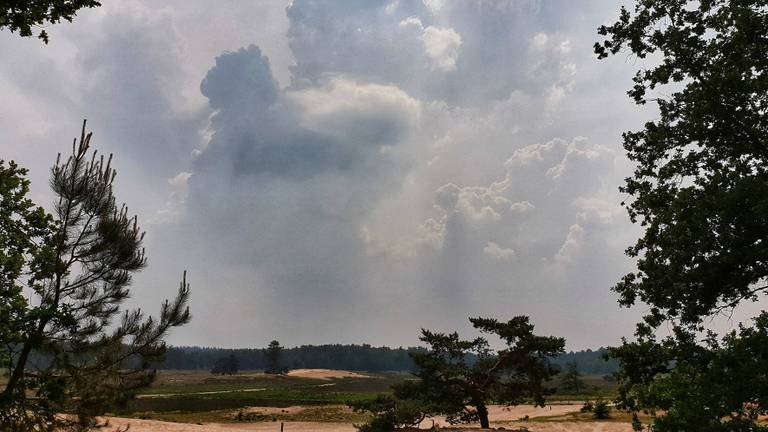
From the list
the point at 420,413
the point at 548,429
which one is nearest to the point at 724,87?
the point at 420,413

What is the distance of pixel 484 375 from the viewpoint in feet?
74.2

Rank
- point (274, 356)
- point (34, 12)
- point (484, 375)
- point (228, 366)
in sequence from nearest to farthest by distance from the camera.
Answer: point (34, 12), point (484, 375), point (274, 356), point (228, 366)

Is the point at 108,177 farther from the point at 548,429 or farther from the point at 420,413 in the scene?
the point at 548,429

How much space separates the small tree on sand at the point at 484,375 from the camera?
22.2m

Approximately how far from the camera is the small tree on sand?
22.2 metres

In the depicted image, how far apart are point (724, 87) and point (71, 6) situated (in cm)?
Result: 1488

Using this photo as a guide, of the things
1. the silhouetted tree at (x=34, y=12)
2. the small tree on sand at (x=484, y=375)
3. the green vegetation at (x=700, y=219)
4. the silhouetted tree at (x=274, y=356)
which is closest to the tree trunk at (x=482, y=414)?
the small tree on sand at (x=484, y=375)

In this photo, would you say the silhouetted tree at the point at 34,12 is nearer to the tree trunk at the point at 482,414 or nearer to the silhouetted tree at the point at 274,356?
the tree trunk at the point at 482,414

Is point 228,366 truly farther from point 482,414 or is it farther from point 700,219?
point 700,219

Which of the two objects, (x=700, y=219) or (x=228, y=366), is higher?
(x=700, y=219)

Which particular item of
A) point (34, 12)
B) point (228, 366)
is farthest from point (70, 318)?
point (228, 366)

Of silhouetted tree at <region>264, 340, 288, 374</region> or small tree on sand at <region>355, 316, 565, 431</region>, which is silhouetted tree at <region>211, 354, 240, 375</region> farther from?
small tree on sand at <region>355, 316, 565, 431</region>

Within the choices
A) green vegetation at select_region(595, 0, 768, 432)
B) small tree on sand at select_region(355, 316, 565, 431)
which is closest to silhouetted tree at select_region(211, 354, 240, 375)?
small tree on sand at select_region(355, 316, 565, 431)

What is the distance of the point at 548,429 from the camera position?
31.5 meters
